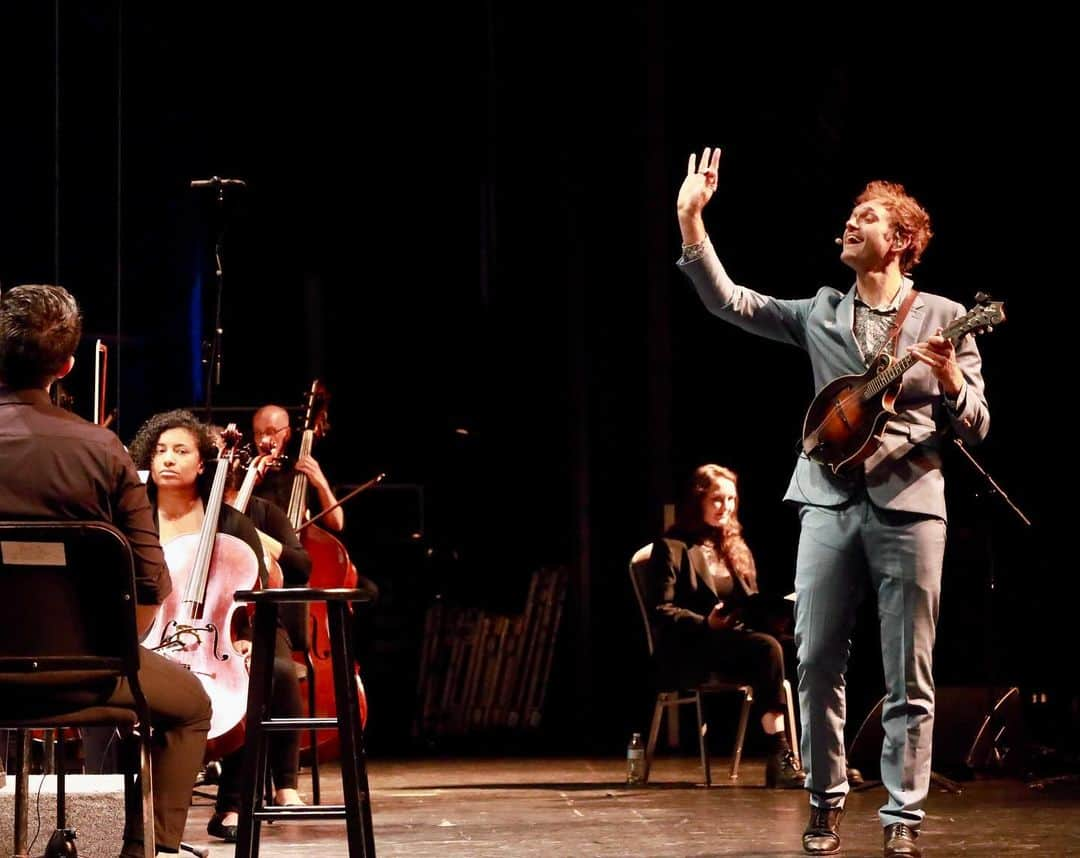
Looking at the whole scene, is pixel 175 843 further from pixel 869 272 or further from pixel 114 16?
pixel 114 16

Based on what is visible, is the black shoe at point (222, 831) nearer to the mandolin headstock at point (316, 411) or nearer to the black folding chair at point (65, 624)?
the black folding chair at point (65, 624)

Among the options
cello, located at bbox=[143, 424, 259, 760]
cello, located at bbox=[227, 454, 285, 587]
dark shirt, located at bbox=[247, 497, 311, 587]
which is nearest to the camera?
cello, located at bbox=[143, 424, 259, 760]

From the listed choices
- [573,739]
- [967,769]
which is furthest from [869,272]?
[573,739]

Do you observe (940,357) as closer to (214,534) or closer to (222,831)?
(214,534)

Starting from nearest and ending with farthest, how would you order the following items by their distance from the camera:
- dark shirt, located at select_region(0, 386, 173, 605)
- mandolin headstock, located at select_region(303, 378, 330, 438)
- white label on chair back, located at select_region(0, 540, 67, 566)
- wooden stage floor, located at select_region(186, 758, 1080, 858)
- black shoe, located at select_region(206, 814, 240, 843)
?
white label on chair back, located at select_region(0, 540, 67, 566) → dark shirt, located at select_region(0, 386, 173, 605) → wooden stage floor, located at select_region(186, 758, 1080, 858) → black shoe, located at select_region(206, 814, 240, 843) → mandolin headstock, located at select_region(303, 378, 330, 438)

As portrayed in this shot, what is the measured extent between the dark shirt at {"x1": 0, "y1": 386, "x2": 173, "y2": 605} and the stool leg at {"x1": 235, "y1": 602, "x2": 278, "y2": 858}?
0.66 ft

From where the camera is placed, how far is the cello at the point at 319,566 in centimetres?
564

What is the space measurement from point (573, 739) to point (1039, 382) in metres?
2.96

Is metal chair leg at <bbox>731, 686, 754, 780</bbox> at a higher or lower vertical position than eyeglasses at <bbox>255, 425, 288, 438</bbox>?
lower

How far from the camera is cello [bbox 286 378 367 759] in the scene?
5.64 m

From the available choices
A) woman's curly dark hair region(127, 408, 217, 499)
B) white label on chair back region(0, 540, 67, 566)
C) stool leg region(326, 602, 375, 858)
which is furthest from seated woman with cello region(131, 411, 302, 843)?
white label on chair back region(0, 540, 67, 566)

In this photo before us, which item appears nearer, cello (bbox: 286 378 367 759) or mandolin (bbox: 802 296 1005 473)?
mandolin (bbox: 802 296 1005 473)

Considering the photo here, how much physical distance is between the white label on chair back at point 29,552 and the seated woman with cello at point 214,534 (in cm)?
160

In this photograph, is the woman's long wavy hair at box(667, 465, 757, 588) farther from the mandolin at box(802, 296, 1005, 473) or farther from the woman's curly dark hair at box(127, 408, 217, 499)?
the mandolin at box(802, 296, 1005, 473)
